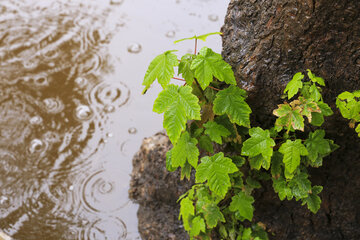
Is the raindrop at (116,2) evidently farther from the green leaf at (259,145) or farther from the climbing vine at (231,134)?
the green leaf at (259,145)

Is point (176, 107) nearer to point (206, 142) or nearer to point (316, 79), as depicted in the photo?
point (206, 142)

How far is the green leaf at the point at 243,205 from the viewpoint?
185 centimetres

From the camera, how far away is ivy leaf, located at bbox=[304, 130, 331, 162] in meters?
1.66

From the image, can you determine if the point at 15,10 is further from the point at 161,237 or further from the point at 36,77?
the point at 161,237

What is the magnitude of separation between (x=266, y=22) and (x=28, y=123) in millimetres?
2349

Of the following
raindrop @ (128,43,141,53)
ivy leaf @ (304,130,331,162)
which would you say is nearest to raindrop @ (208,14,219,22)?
raindrop @ (128,43,141,53)

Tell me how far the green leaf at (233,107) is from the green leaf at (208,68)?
0.29 ft

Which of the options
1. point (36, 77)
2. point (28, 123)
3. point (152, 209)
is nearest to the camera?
point (152, 209)

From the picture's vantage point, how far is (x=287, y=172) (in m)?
1.72

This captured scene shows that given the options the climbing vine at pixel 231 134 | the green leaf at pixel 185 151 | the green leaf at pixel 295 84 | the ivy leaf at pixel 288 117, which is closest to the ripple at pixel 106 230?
the climbing vine at pixel 231 134

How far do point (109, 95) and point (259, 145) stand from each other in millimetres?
2060

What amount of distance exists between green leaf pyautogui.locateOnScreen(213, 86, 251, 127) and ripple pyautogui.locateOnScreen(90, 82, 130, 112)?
1.83 metres

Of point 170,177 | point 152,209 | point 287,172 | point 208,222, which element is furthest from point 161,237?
point 287,172

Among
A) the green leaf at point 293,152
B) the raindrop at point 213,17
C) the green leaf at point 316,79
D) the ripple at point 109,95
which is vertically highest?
the raindrop at point 213,17
